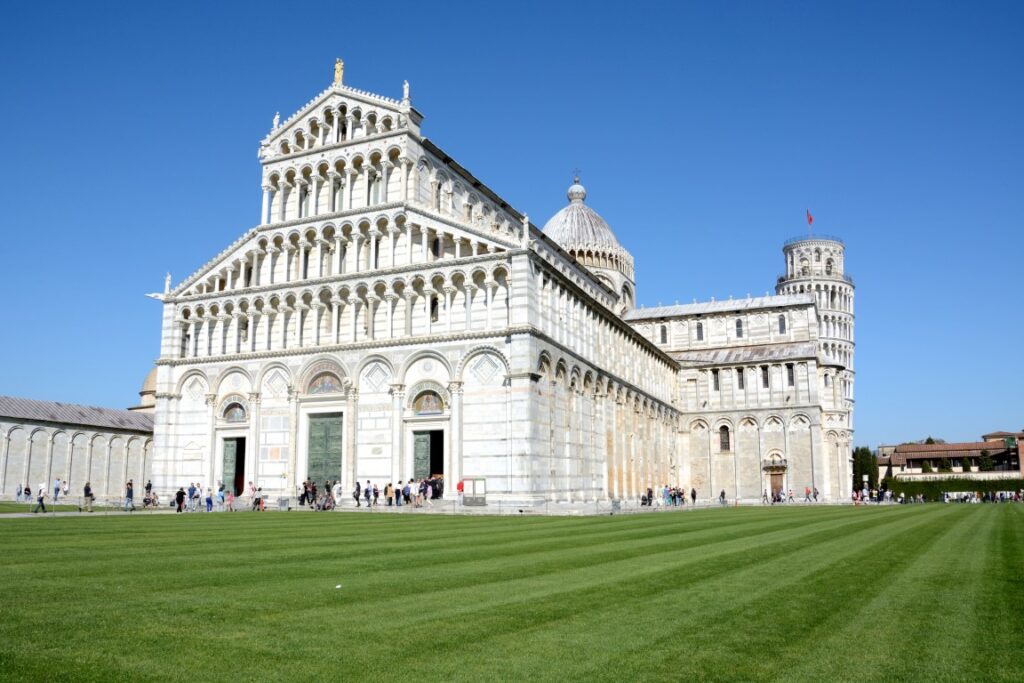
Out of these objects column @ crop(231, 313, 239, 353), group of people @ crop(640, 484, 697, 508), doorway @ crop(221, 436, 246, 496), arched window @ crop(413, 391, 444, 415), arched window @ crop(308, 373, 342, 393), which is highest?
column @ crop(231, 313, 239, 353)

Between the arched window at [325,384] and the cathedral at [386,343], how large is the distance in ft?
0.36

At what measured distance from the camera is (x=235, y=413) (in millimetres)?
50875

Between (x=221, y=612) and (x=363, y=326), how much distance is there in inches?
1520

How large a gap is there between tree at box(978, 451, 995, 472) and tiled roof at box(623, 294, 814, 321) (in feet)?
210

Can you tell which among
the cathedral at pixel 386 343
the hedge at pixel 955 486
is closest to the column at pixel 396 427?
the cathedral at pixel 386 343

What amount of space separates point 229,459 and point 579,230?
45827mm

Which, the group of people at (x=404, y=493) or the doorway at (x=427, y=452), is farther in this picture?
the doorway at (x=427, y=452)

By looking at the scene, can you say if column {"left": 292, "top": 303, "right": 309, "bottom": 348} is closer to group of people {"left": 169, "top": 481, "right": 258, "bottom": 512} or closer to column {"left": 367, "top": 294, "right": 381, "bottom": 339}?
Answer: column {"left": 367, "top": 294, "right": 381, "bottom": 339}

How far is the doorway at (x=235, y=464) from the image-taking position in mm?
50406

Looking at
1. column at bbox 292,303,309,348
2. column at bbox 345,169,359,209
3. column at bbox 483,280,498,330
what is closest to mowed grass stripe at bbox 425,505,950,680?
column at bbox 483,280,498,330

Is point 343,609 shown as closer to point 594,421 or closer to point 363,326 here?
point 363,326

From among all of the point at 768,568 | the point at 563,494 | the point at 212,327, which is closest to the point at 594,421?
the point at 563,494

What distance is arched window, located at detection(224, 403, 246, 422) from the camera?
50562 millimetres

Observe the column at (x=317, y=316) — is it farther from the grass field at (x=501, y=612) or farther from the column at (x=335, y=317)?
the grass field at (x=501, y=612)
